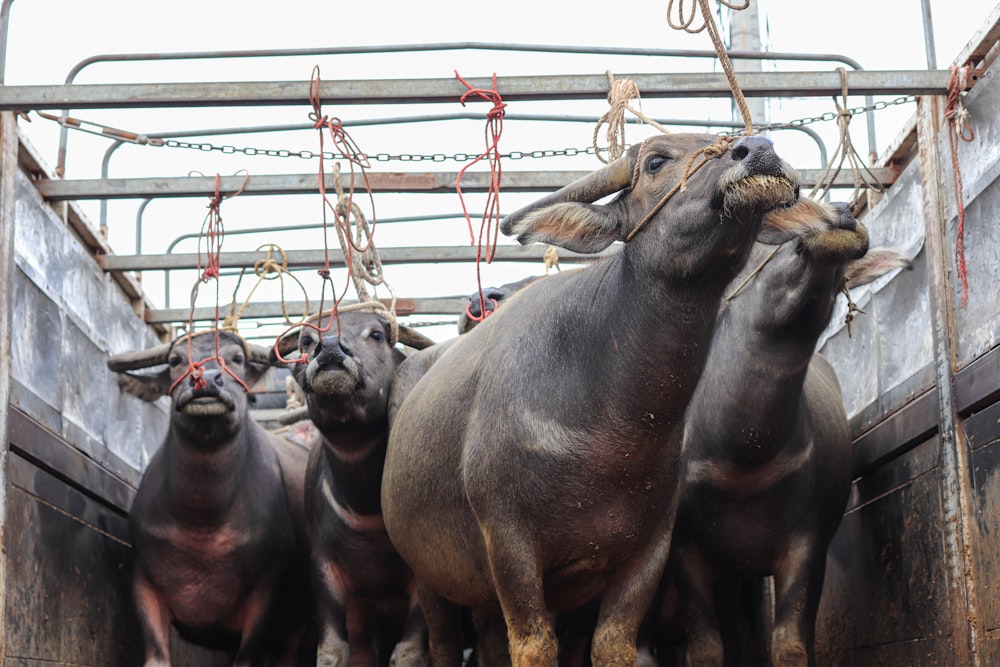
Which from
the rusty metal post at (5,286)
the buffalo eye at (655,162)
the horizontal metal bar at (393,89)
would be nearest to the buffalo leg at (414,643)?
the rusty metal post at (5,286)

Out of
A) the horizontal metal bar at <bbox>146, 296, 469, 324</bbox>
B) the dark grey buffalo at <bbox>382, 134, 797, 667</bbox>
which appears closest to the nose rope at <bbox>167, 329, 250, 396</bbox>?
the horizontal metal bar at <bbox>146, 296, 469, 324</bbox>

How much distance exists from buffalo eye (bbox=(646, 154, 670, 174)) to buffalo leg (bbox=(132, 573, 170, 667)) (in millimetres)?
4209

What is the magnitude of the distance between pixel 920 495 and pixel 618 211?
2582 mm

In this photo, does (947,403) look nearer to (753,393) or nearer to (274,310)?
(753,393)


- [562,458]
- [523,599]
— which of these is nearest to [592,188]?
[562,458]

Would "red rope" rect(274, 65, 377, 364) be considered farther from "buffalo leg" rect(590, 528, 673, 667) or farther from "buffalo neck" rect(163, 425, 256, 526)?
"buffalo leg" rect(590, 528, 673, 667)

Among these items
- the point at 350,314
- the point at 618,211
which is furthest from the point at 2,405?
the point at 618,211

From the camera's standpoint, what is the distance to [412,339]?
7777mm

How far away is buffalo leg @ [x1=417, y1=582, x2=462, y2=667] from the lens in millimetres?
6289

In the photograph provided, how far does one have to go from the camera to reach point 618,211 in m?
5.02

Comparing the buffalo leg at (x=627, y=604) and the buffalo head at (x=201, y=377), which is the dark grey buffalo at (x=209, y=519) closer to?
the buffalo head at (x=201, y=377)

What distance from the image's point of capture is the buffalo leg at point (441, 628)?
20.6 ft

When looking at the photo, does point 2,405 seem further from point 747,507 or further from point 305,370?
point 747,507

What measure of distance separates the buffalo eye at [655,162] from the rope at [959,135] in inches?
75.3
